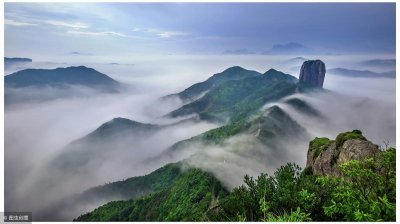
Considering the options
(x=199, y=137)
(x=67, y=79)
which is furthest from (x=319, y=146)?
(x=199, y=137)

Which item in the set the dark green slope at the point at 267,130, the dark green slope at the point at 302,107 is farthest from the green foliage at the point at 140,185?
the dark green slope at the point at 302,107

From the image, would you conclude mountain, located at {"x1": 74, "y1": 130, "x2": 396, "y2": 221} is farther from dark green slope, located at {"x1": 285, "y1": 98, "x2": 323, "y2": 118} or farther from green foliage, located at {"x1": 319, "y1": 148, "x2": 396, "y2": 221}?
dark green slope, located at {"x1": 285, "y1": 98, "x2": 323, "y2": 118}

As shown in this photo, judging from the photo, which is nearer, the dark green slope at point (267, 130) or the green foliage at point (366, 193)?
the green foliage at point (366, 193)

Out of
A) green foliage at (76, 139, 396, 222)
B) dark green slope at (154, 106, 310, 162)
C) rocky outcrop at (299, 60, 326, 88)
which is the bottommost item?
dark green slope at (154, 106, 310, 162)

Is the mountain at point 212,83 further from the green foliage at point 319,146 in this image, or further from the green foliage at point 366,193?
the green foliage at point 366,193

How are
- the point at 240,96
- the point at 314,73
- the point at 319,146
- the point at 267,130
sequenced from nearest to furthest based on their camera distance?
the point at 319,146 → the point at 267,130 → the point at 314,73 → the point at 240,96

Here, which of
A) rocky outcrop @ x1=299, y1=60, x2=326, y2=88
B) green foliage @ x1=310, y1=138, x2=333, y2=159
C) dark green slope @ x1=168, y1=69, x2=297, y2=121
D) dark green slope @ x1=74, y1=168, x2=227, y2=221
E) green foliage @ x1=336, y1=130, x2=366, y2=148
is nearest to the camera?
green foliage @ x1=336, y1=130, x2=366, y2=148

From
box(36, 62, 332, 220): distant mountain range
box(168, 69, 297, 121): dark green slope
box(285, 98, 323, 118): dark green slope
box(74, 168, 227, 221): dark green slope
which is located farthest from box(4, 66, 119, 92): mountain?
box(285, 98, 323, 118): dark green slope

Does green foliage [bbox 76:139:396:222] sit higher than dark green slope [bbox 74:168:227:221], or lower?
higher

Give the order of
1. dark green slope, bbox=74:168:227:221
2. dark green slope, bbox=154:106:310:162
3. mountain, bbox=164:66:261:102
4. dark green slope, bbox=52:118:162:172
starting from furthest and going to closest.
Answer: mountain, bbox=164:66:261:102, dark green slope, bbox=52:118:162:172, dark green slope, bbox=154:106:310:162, dark green slope, bbox=74:168:227:221

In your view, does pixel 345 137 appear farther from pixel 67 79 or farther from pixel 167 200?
pixel 67 79
